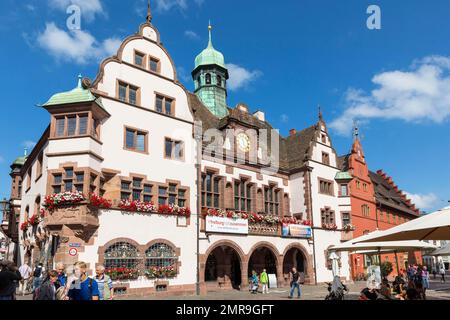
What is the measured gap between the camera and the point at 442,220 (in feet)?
27.2

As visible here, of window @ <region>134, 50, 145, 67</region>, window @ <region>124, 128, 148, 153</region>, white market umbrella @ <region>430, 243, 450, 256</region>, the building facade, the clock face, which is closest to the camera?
white market umbrella @ <region>430, 243, 450, 256</region>

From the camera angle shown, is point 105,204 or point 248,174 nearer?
point 105,204

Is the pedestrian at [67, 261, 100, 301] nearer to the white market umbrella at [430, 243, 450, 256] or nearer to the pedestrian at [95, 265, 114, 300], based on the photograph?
the pedestrian at [95, 265, 114, 300]

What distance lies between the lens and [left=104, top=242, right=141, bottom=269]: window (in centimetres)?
1955

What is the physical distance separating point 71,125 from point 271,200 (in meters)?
16.2

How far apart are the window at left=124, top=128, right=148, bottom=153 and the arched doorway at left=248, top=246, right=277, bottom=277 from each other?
1208 cm

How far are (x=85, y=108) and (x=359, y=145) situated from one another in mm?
31927

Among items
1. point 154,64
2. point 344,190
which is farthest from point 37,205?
point 344,190

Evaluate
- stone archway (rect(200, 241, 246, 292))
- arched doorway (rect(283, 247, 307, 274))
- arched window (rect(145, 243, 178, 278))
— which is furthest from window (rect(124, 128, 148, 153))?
arched doorway (rect(283, 247, 307, 274))

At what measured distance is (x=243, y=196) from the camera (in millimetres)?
28000

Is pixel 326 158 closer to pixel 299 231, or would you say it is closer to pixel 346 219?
pixel 346 219

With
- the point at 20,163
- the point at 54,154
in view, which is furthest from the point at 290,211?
the point at 20,163

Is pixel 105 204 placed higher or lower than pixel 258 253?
higher
